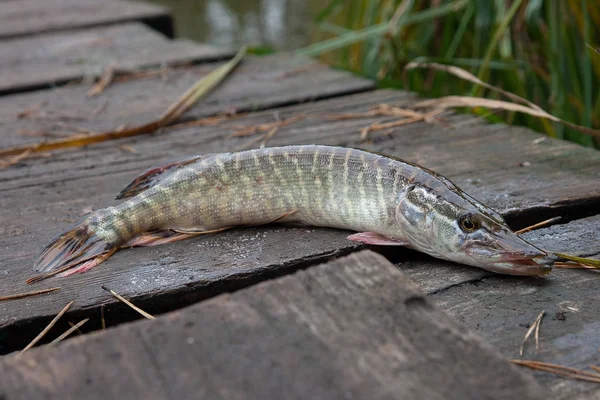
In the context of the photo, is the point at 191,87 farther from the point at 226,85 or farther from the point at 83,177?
the point at 83,177

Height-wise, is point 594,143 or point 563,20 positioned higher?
point 563,20

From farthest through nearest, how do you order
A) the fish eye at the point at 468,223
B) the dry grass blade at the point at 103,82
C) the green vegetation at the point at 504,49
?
the dry grass blade at the point at 103,82, the green vegetation at the point at 504,49, the fish eye at the point at 468,223

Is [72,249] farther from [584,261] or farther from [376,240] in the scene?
[584,261]

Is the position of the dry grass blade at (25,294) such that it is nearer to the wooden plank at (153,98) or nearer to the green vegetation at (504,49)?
the wooden plank at (153,98)

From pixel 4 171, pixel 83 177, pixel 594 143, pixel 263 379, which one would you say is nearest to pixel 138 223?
pixel 83 177

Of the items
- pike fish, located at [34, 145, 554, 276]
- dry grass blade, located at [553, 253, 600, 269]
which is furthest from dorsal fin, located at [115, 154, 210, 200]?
dry grass blade, located at [553, 253, 600, 269]

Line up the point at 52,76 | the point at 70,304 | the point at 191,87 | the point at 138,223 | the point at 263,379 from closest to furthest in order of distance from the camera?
1. the point at 263,379
2. the point at 70,304
3. the point at 138,223
4. the point at 191,87
5. the point at 52,76

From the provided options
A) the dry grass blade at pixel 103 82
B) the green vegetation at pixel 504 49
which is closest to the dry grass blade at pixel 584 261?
the green vegetation at pixel 504 49

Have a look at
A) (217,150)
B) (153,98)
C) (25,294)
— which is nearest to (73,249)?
(25,294)
